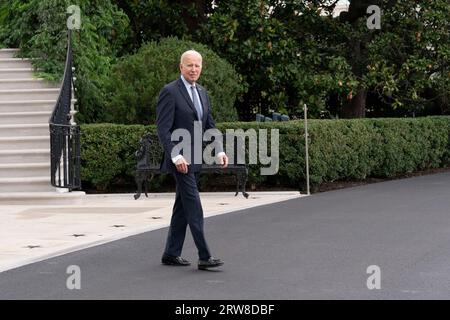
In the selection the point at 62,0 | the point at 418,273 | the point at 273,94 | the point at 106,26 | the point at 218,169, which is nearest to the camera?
the point at 418,273

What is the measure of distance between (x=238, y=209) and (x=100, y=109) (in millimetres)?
5611

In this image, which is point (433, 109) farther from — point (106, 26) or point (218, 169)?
point (218, 169)

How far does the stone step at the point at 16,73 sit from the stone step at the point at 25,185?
3724mm

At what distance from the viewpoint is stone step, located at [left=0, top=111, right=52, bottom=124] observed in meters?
17.3

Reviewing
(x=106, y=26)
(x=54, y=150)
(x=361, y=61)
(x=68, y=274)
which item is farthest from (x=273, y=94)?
(x=68, y=274)

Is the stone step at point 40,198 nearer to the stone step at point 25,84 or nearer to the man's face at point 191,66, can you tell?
the stone step at point 25,84

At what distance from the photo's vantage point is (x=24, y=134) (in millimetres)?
16953

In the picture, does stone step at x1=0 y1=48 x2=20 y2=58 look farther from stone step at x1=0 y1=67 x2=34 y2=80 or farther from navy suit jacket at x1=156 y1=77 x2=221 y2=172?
navy suit jacket at x1=156 y1=77 x2=221 y2=172

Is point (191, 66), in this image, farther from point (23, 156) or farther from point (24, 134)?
point (24, 134)

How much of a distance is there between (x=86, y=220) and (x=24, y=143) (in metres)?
4.20

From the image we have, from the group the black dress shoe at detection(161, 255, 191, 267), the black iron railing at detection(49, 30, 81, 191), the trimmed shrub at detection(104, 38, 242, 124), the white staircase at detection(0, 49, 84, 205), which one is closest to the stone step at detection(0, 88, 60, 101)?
the white staircase at detection(0, 49, 84, 205)

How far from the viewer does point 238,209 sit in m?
14.1

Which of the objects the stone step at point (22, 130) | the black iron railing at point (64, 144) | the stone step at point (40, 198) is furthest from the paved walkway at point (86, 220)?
the stone step at point (22, 130)

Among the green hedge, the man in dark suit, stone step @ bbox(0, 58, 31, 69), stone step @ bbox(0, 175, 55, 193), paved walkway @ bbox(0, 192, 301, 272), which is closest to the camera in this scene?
the man in dark suit
